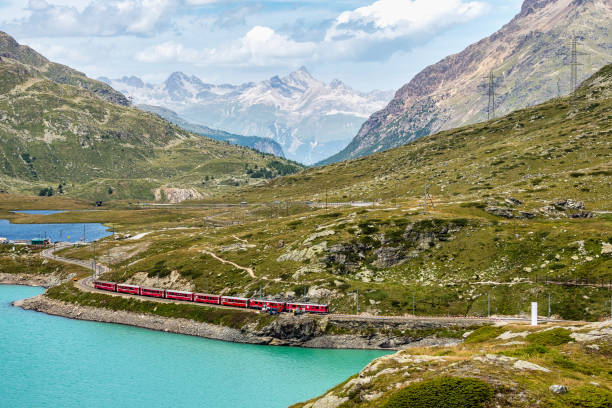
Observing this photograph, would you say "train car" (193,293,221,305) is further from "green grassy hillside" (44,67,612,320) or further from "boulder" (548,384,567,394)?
"boulder" (548,384,567,394)

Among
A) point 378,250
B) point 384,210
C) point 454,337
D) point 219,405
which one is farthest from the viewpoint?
point 384,210

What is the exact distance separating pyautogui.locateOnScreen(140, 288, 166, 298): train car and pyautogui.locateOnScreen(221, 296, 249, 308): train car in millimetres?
23335

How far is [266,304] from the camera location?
143250mm

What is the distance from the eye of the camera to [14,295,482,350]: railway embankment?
407 ft

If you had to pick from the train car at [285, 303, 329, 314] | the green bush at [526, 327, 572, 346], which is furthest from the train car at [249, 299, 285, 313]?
the green bush at [526, 327, 572, 346]

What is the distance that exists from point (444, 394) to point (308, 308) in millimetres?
88105

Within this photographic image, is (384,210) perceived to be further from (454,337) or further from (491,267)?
(454,337)

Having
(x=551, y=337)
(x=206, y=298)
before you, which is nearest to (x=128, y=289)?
(x=206, y=298)

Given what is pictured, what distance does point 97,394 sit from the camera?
107 metres

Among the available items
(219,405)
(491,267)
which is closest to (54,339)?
(219,405)

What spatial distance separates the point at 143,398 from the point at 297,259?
71.0 metres

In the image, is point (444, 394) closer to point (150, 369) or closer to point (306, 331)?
point (306, 331)

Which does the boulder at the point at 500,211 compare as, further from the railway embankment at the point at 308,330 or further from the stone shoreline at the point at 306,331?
the stone shoreline at the point at 306,331

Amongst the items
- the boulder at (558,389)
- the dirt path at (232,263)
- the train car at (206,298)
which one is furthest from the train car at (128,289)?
the boulder at (558,389)
